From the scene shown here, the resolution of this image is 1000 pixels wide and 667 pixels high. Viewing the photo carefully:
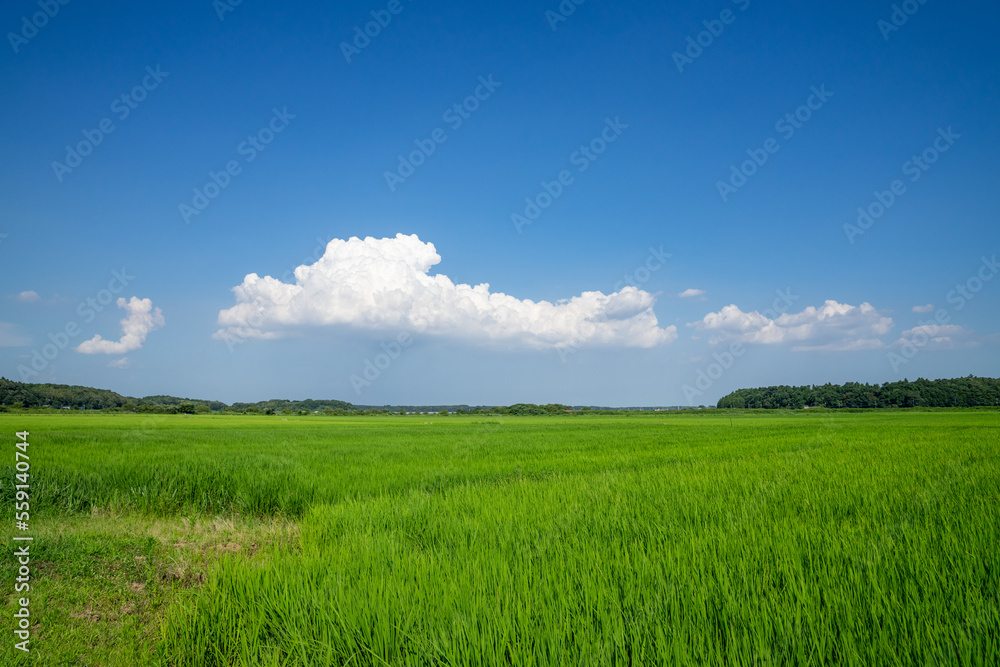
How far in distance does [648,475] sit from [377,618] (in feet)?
20.1

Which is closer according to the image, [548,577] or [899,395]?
[548,577]

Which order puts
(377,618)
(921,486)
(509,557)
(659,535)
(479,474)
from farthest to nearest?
(479,474)
(921,486)
(659,535)
(509,557)
(377,618)

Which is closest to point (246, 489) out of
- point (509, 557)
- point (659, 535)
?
point (509, 557)

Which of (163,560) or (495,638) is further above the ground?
(495,638)

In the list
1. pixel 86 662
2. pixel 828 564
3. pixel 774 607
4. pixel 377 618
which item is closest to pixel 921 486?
pixel 828 564

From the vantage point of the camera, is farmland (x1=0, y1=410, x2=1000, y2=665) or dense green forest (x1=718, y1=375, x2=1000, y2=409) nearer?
farmland (x1=0, y1=410, x2=1000, y2=665)

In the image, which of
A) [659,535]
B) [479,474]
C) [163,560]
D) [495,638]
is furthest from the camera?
[479,474]

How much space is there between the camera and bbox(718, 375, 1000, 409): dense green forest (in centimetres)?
10000

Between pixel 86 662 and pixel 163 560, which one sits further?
pixel 163 560

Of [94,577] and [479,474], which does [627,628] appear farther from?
[479,474]

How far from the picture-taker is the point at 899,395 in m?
106

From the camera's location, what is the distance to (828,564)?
292 centimetres

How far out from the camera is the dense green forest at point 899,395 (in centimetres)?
10000

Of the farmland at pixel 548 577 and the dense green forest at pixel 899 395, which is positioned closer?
the farmland at pixel 548 577
